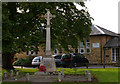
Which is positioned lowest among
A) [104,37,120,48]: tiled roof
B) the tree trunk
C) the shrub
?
the shrub

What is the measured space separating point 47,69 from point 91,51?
17.9 metres

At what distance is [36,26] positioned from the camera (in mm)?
18547

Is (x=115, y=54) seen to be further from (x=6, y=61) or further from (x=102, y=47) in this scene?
(x=6, y=61)

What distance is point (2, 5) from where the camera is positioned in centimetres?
1741

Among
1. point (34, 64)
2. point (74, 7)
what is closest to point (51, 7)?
point (74, 7)

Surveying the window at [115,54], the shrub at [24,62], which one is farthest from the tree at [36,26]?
the shrub at [24,62]

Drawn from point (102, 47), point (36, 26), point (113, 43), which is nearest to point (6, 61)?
point (36, 26)

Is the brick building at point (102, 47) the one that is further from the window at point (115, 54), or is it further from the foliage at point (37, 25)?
the foliage at point (37, 25)

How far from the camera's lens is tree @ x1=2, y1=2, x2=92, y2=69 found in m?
17.2

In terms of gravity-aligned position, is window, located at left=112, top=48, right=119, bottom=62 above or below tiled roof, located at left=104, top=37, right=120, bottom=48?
below

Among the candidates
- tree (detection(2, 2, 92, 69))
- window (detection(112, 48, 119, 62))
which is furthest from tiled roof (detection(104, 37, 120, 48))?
tree (detection(2, 2, 92, 69))

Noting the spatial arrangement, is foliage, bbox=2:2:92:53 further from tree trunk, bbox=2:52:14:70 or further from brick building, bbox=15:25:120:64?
brick building, bbox=15:25:120:64

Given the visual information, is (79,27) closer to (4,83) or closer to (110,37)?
(4,83)

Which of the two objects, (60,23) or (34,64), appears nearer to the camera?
(60,23)
